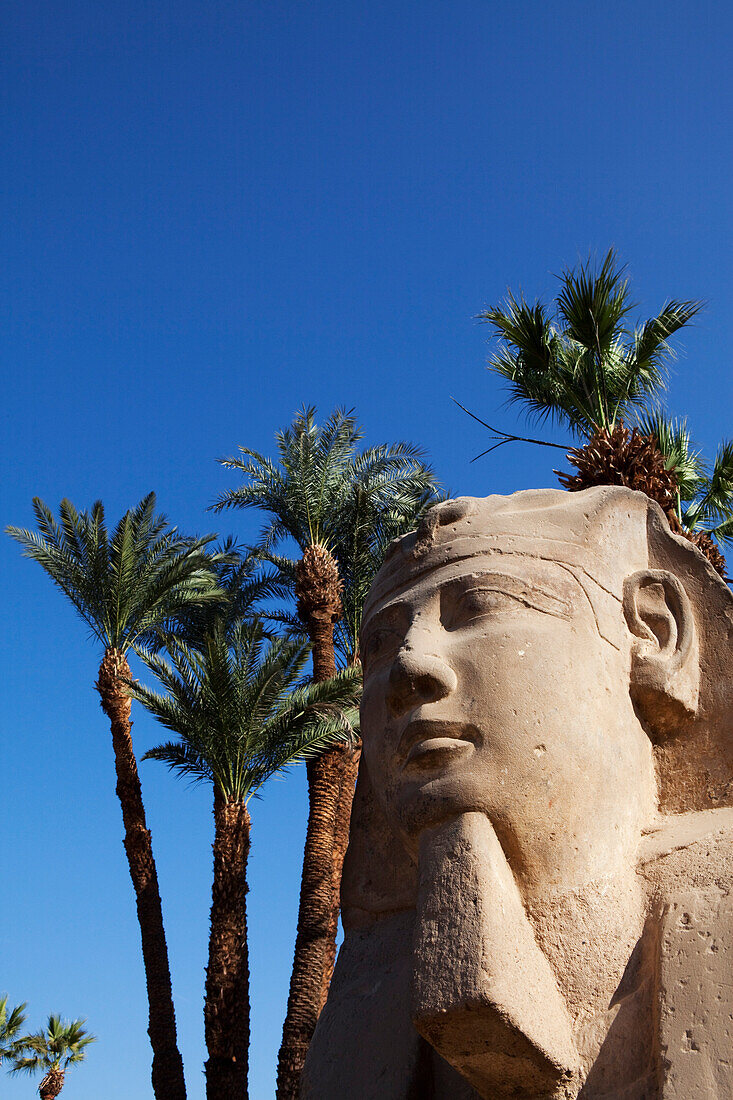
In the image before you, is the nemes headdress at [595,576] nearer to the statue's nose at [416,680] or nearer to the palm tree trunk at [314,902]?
the statue's nose at [416,680]

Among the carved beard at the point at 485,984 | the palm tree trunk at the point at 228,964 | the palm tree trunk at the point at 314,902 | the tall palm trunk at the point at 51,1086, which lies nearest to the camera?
the carved beard at the point at 485,984

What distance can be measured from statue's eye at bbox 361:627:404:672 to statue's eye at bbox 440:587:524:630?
0.18m

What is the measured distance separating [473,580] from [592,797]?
68cm

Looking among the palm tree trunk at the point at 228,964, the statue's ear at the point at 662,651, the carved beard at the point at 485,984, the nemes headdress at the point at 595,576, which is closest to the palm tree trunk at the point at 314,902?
the palm tree trunk at the point at 228,964

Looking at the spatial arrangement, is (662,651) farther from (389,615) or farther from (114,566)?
(114,566)

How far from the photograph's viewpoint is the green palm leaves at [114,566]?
14008mm

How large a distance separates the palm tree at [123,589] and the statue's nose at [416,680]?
34.8 feet

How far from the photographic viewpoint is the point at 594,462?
28.7 ft

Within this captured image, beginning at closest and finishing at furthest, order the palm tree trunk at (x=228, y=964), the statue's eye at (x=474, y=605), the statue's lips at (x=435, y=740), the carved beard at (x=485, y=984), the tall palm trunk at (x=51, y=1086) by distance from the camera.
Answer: the carved beard at (x=485, y=984), the statue's lips at (x=435, y=740), the statue's eye at (x=474, y=605), the palm tree trunk at (x=228, y=964), the tall palm trunk at (x=51, y=1086)

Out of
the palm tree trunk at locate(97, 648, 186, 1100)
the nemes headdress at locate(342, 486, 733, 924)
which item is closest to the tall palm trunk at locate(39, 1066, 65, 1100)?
the palm tree trunk at locate(97, 648, 186, 1100)

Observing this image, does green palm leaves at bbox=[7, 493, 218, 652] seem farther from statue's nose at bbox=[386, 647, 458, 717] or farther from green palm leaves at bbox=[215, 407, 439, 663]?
statue's nose at bbox=[386, 647, 458, 717]

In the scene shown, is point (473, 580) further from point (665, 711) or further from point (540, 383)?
point (540, 383)

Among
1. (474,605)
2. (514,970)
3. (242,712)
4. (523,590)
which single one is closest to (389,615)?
(474,605)

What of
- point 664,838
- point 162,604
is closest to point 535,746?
point 664,838
